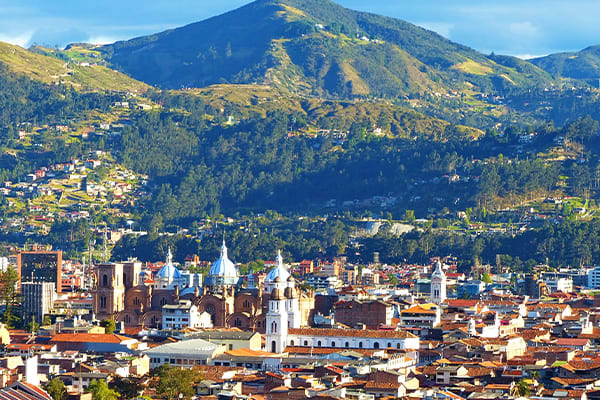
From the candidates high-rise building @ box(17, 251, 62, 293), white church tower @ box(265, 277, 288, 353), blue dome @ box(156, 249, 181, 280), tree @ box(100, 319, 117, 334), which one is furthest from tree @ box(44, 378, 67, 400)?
high-rise building @ box(17, 251, 62, 293)

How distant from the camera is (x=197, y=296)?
136 meters

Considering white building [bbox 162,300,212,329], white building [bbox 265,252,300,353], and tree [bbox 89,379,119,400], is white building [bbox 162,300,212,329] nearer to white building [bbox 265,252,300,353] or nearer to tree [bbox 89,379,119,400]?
white building [bbox 265,252,300,353]

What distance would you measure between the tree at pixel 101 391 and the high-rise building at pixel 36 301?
4903cm

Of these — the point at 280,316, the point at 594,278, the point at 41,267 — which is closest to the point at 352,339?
the point at 280,316

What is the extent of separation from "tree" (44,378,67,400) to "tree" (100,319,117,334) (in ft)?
119

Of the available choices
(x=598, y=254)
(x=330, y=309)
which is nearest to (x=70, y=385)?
(x=330, y=309)

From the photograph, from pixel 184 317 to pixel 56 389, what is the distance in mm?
46864

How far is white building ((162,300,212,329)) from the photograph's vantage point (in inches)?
5103

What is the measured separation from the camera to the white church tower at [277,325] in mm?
114588

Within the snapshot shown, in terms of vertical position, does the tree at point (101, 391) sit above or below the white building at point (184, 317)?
below

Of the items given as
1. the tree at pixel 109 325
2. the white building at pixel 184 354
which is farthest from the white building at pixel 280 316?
the tree at pixel 109 325

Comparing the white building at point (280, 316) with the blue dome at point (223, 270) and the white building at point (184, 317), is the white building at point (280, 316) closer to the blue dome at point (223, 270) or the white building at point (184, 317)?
the white building at point (184, 317)

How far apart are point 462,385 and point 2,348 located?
34.3 metres

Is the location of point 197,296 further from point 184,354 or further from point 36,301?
point 184,354
